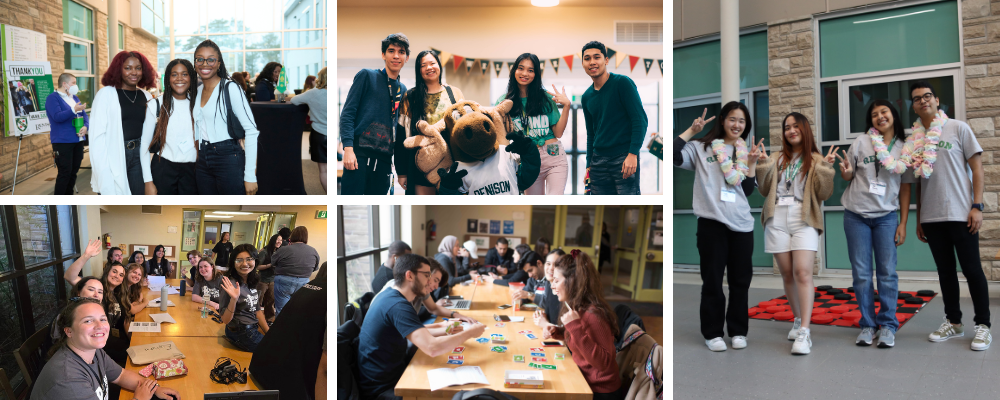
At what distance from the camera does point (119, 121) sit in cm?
195

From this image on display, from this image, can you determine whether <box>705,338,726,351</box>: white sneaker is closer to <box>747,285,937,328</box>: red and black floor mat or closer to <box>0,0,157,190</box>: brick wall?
<box>747,285,937,328</box>: red and black floor mat

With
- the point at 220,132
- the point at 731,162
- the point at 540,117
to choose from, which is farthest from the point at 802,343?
the point at 220,132

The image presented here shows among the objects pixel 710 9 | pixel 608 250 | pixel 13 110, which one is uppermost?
pixel 710 9

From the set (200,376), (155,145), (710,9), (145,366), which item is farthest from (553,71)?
(710,9)

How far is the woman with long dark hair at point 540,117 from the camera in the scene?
77.3 inches

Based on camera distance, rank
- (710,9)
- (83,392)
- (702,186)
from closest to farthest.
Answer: (83,392) < (702,186) < (710,9)

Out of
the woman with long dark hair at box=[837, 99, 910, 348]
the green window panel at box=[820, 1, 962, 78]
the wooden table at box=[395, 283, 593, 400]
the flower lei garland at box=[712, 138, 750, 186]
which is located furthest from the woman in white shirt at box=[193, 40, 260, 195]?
the green window panel at box=[820, 1, 962, 78]

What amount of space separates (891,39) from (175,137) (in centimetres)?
557

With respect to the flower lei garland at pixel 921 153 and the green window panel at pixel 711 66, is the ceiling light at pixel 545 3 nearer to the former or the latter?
the flower lei garland at pixel 921 153

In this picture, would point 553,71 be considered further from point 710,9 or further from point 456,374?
point 710,9

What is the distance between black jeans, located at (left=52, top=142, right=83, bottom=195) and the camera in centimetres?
196

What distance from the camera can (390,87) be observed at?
6.48ft

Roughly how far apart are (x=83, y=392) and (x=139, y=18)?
1.23m

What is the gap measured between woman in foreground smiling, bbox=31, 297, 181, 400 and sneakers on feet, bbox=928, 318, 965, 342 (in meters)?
3.77
